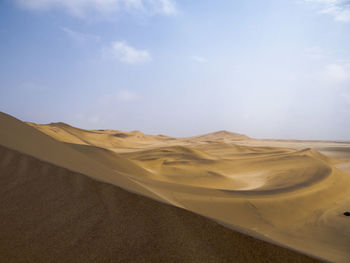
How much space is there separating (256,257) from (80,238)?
3.28ft

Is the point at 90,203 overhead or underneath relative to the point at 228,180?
overhead

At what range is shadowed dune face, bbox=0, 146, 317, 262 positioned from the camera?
129 cm

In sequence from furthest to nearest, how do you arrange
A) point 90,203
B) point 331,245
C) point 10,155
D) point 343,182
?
1. point 343,182
2. point 331,245
3. point 10,155
4. point 90,203

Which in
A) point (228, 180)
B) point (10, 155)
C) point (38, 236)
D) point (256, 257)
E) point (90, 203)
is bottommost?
point (228, 180)

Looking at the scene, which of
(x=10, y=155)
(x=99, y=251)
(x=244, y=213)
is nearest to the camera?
(x=99, y=251)

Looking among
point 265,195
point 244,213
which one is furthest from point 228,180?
point 244,213

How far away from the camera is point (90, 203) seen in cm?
173

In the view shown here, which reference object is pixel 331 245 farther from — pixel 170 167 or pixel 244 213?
pixel 170 167

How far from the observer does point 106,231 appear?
4.76 ft

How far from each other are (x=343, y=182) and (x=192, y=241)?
6629 mm

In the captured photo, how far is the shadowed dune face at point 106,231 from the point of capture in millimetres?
1295

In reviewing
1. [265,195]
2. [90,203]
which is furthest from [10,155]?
[265,195]

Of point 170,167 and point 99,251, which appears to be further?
point 170,167

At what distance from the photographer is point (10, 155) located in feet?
8.05
